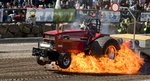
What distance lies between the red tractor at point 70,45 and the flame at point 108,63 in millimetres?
179

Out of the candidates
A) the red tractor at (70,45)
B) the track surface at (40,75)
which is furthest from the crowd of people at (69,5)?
the red tractor at (70,45)

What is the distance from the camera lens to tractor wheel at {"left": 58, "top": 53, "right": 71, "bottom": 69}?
25.5 ft

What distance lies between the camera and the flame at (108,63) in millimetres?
8266

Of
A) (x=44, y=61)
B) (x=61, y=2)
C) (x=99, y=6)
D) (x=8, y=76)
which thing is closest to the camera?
(x=8, y=76)

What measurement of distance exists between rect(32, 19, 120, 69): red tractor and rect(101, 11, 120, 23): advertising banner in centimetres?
1069

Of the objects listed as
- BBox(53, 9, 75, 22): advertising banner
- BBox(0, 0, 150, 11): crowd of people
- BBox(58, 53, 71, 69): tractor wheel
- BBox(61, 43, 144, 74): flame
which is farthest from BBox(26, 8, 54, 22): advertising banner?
BBox(58, 53, 71, 69): tractor wheel

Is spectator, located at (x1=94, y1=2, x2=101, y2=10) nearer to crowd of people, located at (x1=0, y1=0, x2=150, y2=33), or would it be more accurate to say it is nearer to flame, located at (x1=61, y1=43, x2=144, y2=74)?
crowd of people, located at (x1=0, y1=0, x2=150, y2=33)

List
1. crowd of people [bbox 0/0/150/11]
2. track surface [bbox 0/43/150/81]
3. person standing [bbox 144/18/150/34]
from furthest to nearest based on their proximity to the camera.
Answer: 1. person standing [bbox 144/18/150/34]
2. crowd of people [bbox 0/0/150/11]
3. track surface [bbox 0/43/150/81]

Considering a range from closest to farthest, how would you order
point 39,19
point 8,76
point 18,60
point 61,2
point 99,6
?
1. point 8,76
2. point 18,60
3. point 39,19
4. point 61,2
5. point 99,6

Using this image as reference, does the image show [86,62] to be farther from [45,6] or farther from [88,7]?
[88,7]

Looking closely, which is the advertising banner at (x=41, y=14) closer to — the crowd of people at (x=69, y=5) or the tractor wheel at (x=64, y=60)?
the crowd of people at (x=69, y=5)

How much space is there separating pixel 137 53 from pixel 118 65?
0.69 metres

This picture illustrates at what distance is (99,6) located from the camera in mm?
20453

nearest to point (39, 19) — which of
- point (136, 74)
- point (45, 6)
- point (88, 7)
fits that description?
point (45, 6)
